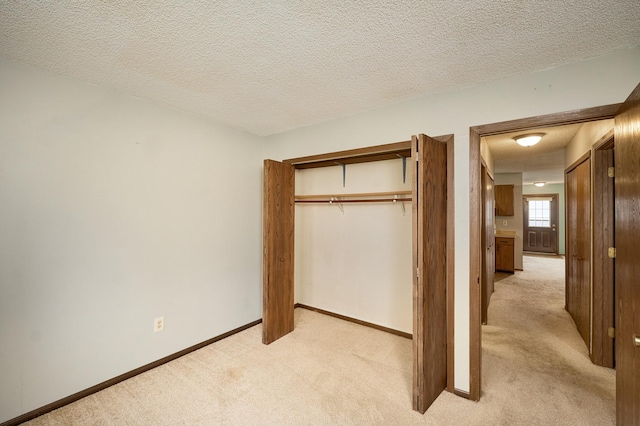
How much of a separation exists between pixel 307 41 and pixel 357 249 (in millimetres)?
2430

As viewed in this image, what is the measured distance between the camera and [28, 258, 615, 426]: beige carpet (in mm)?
1907

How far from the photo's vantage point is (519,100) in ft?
6.61

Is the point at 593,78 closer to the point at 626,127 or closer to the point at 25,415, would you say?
the point at 626,127

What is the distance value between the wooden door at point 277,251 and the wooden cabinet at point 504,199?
5905mm

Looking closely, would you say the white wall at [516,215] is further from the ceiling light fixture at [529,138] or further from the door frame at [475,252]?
the door frame at [475,252]

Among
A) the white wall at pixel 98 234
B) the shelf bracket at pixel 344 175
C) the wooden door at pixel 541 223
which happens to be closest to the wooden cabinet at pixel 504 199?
the wooden door at pixel 541 223

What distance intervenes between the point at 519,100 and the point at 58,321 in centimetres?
372

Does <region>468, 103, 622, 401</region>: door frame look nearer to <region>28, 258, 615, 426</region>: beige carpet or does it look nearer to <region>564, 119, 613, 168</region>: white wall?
<region>28, 258, 615, 426</region>: beige carpet

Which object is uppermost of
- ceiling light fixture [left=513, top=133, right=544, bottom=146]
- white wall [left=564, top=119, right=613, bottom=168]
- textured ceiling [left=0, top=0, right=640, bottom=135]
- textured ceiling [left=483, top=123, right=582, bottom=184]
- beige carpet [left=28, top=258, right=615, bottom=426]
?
textured ceiling [left=483, top=123, right=582, bottom=184]

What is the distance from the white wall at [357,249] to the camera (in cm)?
313

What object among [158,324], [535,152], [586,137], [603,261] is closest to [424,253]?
[603,261]

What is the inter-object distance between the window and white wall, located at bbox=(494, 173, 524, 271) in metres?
3.91

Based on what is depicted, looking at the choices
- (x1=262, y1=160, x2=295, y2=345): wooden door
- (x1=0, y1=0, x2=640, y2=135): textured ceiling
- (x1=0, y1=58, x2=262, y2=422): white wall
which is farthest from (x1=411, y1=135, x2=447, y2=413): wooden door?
(x1=0, y1=58, x2=262, y2=422): white wall

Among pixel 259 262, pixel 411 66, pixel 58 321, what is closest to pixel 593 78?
pixel 411 66
